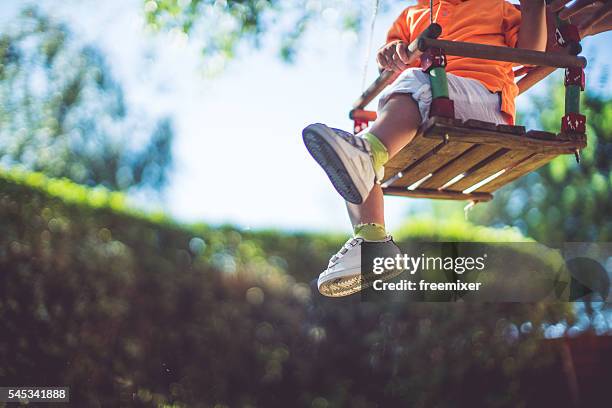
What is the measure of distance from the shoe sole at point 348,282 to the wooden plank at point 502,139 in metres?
0.56

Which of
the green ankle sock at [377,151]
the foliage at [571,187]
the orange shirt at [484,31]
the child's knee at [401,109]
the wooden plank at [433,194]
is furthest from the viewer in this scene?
the foliage at [571,187]

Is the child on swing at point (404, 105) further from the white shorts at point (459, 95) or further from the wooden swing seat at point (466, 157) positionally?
the wooden swing seat at point (466, 157)

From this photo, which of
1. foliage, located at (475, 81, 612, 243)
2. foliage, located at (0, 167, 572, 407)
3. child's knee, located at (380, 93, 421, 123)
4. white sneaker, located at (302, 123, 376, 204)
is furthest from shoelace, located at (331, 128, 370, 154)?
foliage, located at (475, 81, 612, 243)

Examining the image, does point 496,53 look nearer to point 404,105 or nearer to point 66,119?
point 404,105

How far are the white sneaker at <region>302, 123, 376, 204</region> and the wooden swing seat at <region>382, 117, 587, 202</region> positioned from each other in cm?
31

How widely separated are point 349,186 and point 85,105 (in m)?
18.5

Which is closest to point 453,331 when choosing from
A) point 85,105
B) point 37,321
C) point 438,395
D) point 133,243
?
point 438,395

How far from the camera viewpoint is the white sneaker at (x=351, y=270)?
2637mm

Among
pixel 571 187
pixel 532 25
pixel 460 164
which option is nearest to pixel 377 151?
pixel 460 164

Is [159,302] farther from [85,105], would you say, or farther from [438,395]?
[85,105]

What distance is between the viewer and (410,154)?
2.90 m

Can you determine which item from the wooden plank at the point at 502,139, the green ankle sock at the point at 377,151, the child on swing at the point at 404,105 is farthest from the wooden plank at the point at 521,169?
the green ankle sock at the point at 377,151

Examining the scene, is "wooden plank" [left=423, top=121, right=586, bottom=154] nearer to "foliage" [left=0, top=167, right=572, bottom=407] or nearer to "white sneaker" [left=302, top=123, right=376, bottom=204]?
"white sneaker" [left=302, top=123, right=376, bottom=204]

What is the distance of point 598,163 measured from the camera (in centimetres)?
1342
